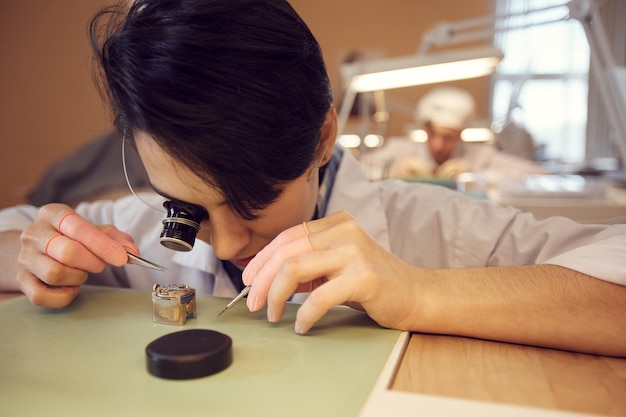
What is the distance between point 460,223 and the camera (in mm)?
1114

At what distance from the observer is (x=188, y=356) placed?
553mm

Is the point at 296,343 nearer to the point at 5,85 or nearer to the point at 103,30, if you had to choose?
the point at 103,30

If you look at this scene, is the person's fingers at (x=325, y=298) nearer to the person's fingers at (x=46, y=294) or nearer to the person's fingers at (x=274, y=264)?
the person's fingers at (x=274, y=264)

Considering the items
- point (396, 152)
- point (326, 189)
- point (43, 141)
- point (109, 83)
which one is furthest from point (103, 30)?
point (43, 141)

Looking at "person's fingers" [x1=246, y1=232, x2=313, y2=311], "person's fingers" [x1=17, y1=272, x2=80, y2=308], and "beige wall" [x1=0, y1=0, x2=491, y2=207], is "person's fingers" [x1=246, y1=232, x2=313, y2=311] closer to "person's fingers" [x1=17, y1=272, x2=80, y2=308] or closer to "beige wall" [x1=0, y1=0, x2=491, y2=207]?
"person's fingers" [x1=17, y1=272, x2=80, y2=308]

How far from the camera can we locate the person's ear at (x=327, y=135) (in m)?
0.94

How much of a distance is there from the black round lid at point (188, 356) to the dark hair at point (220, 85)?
0.77 feet

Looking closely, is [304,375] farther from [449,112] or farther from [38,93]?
[38,93]

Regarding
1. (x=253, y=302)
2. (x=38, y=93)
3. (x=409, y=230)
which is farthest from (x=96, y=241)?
(x=38, y=93)

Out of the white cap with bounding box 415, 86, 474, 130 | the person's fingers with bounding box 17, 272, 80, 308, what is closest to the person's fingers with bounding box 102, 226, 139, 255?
the person's fingers with bounding box 17, 272, 80, 308

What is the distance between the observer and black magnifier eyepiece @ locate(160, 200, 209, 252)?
0.76m

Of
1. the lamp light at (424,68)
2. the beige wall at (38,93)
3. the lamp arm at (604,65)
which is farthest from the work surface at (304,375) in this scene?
the beige wall at (38,93)

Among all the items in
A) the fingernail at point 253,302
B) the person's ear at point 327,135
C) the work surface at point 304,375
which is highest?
the person's ear at point 327,135

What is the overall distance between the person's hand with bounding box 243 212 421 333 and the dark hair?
11 cm
